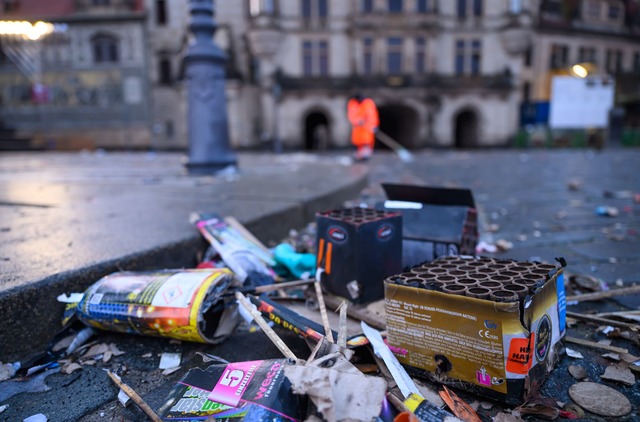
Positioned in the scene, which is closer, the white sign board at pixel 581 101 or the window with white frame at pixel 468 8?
the white sign board at pixel 581 101

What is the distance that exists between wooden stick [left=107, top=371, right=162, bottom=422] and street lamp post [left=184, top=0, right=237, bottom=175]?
5115 millimetres

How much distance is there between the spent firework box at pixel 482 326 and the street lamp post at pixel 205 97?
5.31 metres

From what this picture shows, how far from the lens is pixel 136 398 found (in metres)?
1.34

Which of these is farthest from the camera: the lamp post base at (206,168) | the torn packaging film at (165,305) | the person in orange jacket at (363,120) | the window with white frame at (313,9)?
the window with white frame at (313,9)

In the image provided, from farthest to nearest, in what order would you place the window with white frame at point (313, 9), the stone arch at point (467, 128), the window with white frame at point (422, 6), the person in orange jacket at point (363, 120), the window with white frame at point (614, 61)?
1. the window with white frame at point (614, 61)
2. the stone arch at point (467, 128)
3. the window with white frame at point (422, 6)
4. the window with white frame at point (313, 9)
5. the person in orange jacket at point (363, 120)

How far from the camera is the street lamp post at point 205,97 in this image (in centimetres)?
614

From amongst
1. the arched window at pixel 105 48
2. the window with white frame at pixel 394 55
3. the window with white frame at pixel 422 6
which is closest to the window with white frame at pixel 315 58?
the window with white frame at pixel 394 55

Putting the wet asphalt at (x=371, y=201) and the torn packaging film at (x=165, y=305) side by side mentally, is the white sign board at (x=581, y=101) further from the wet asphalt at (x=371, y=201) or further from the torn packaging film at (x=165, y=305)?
the torn packaging film at (x=165, y=305)

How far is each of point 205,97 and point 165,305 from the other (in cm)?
509

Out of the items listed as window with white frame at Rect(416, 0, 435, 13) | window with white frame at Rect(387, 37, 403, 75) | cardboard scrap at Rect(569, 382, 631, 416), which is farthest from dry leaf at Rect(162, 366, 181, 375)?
window with white frame at Rect(416, 0, 435, 13)

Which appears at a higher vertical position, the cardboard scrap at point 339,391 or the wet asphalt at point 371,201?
the cardboard scrap at point 339,391

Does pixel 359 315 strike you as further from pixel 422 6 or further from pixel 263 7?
pixel 422 6

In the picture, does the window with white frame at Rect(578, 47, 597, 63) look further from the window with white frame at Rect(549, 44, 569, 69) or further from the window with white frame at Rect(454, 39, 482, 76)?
the window with white frame at Rect(454, 39, 482, 76)

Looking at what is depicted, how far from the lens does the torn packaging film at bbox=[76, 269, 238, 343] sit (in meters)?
1.68
